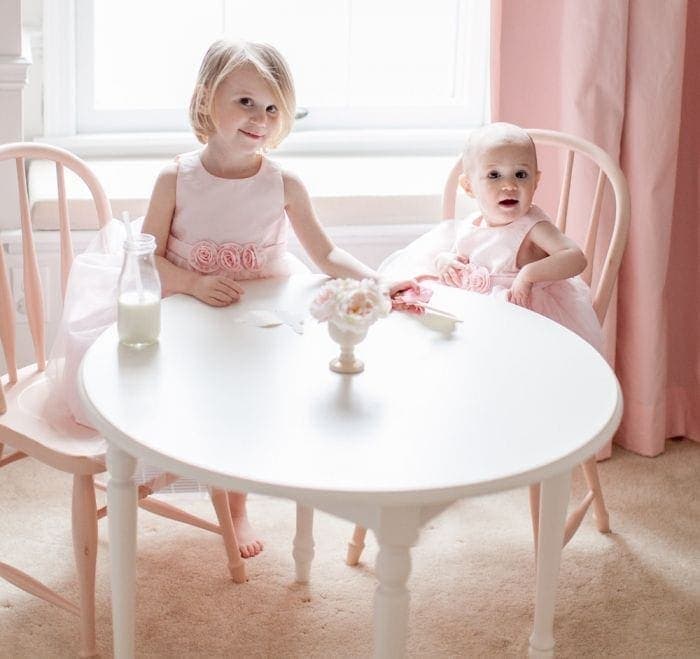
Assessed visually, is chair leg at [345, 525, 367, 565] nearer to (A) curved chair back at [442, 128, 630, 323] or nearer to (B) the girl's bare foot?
(B) the girl's bare foot

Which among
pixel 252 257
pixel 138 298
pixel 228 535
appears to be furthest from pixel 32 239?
pixel 228 535

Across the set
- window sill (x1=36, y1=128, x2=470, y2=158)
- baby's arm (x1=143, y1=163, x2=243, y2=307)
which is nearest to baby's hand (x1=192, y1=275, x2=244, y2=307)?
baby's arm (x1=143, y1=163, x2=243, y2=307)

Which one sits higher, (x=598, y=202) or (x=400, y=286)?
(x=598, y=202)

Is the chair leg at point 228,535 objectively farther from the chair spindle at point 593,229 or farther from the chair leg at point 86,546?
the chair spindle at point 593,229

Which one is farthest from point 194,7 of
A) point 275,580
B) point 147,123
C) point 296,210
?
point 275,580

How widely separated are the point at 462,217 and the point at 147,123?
2.91ft

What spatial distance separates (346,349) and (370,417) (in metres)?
0.19

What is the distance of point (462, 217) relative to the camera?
3078mm

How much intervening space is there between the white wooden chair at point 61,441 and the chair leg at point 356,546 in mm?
231

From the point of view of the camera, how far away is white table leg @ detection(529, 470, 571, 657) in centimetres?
198

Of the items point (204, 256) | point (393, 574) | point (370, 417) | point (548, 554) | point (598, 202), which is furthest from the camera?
point (598, 202)

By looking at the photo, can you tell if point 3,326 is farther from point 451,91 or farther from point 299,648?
point 451,91

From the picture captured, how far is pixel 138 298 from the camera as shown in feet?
6.37

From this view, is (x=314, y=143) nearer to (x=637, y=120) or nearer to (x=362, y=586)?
(x=637, y=120)
